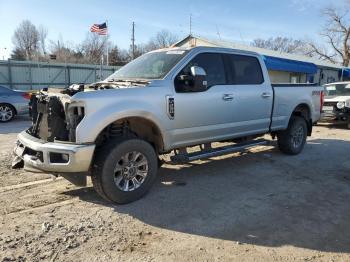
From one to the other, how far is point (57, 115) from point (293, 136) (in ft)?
17.4

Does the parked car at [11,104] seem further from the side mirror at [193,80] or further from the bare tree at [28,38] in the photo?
the bare tree at [28,38]

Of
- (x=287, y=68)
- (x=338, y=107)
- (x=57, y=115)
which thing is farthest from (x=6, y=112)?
(x=287, y=68)

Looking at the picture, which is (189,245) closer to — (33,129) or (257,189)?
(257,189)

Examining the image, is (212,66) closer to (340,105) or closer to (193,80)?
(193,80)

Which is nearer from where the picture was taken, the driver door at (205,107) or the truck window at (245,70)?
the driver door at (205,107)

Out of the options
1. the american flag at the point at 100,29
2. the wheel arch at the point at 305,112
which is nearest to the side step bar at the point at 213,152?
the wheel arch at the point at 305,112

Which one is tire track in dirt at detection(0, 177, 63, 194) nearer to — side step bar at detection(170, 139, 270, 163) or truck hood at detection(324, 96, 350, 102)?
side step bar at detection(170, 139, 270, 163)

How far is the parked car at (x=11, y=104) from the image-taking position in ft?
43.7

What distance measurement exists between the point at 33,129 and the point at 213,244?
3033 mm

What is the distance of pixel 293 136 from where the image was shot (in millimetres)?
8070

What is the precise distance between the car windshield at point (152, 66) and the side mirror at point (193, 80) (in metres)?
0.30

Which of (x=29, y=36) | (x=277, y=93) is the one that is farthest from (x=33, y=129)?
(x=29, y=36)

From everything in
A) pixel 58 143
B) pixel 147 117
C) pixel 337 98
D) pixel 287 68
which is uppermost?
pixel 287 68

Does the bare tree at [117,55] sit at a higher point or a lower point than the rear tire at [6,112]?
higher
